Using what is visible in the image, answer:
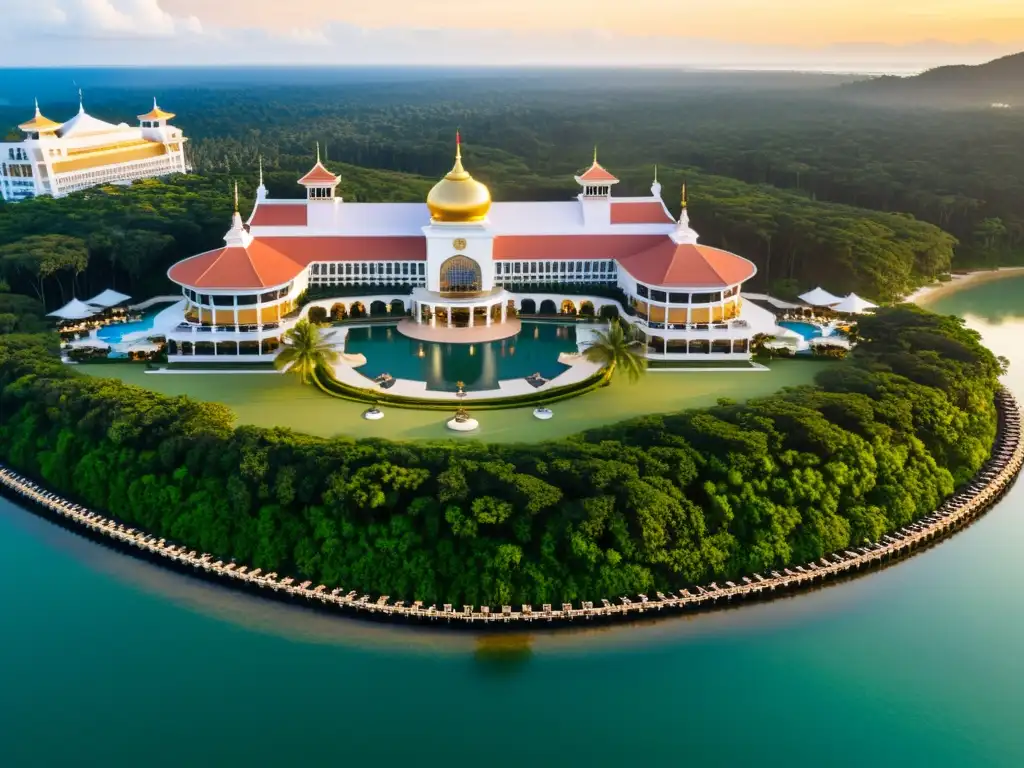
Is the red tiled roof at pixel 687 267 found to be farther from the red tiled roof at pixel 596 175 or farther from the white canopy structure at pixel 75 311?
the white canopy structure at pixel 75 311

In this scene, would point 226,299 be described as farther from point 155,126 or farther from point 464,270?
point 155,126

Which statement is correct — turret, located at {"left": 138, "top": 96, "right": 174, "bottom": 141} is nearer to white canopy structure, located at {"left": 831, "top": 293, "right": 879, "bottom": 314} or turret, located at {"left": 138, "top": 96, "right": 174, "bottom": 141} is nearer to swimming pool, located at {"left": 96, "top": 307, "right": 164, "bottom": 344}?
swimming pool, located at {"left": 96, "top": 307, "right": 164, "bottom": 344}

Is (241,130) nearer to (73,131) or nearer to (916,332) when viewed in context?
(73,131)

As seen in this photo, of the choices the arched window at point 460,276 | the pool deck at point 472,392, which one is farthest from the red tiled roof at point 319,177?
the pool deck at point 472,392

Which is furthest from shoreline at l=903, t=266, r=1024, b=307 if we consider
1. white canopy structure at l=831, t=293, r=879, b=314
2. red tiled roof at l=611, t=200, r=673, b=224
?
red tiled roof at l=611, t=200, r=673, b=224

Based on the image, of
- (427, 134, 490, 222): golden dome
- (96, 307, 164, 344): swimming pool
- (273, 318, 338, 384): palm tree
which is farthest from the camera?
(427, 134, 490, 222): golden dome

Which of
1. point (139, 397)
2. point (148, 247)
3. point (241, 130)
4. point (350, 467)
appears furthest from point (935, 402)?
point (241, 130)

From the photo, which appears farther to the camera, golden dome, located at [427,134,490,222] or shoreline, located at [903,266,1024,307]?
shoreline, located at [903,266,1024,307]
